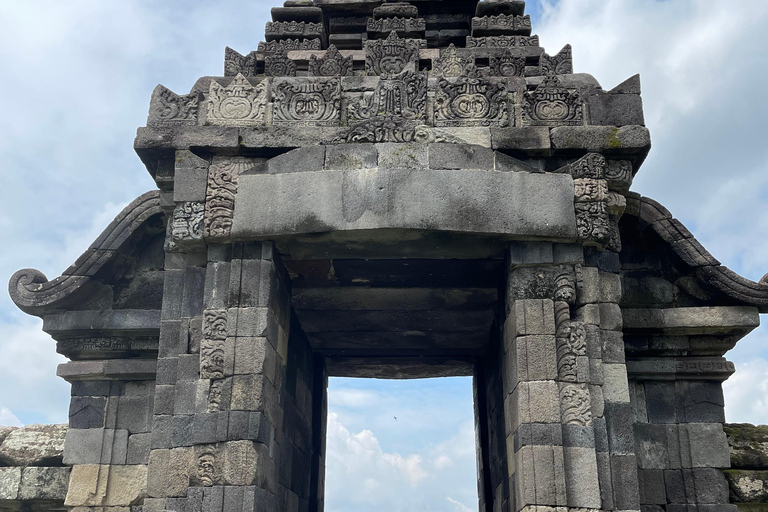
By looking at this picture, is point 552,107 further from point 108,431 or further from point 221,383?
point 108,431

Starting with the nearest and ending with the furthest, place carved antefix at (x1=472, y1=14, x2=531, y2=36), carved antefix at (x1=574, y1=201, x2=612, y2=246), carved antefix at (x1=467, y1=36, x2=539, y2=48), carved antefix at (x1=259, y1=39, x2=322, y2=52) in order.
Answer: carved antefix at (x1=574, y1=201, x2=612, y2=246)
carved antefix at (x1=467, y1=36, x2=539, y2=48)
carved antefix at (x1=259, y1=39, x2=322, y2=52)
carved antefix at (x1=472, y1=14, x2=531, y2=36)

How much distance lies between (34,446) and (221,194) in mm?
4138

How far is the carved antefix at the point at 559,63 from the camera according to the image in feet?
26.9

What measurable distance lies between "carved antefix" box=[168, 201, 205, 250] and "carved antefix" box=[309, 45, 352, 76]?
204 cm

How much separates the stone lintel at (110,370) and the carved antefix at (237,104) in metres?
2.93

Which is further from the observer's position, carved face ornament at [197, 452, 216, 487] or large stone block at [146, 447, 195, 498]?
large stone block at [146, 447, 195, 498]

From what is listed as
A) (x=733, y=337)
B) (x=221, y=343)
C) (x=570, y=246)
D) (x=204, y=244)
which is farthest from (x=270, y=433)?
(x=733, y=337)

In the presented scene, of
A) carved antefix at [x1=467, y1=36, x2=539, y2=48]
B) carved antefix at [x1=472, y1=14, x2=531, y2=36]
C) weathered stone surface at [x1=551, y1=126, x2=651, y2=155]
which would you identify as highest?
carved antefix at [x1=472, y1=14, x2=531, y2=36]

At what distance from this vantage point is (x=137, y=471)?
8016 millimetres

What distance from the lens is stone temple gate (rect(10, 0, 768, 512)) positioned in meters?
6.35

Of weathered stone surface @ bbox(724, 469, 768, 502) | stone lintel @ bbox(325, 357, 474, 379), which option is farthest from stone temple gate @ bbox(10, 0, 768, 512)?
stone lintel @ bbox(325, 357, 474, 379)

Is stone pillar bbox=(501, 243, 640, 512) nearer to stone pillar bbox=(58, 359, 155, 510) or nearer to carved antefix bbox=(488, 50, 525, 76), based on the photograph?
carved antefix bbox=(488, 50, 525, 76)

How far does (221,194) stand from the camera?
22.6 ft

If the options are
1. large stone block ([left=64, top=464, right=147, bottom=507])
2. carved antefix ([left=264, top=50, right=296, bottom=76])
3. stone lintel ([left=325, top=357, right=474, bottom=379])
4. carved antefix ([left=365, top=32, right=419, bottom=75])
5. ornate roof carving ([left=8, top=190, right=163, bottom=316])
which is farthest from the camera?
stone lintel ([left=325, top=357, right=474, bottom=379])
